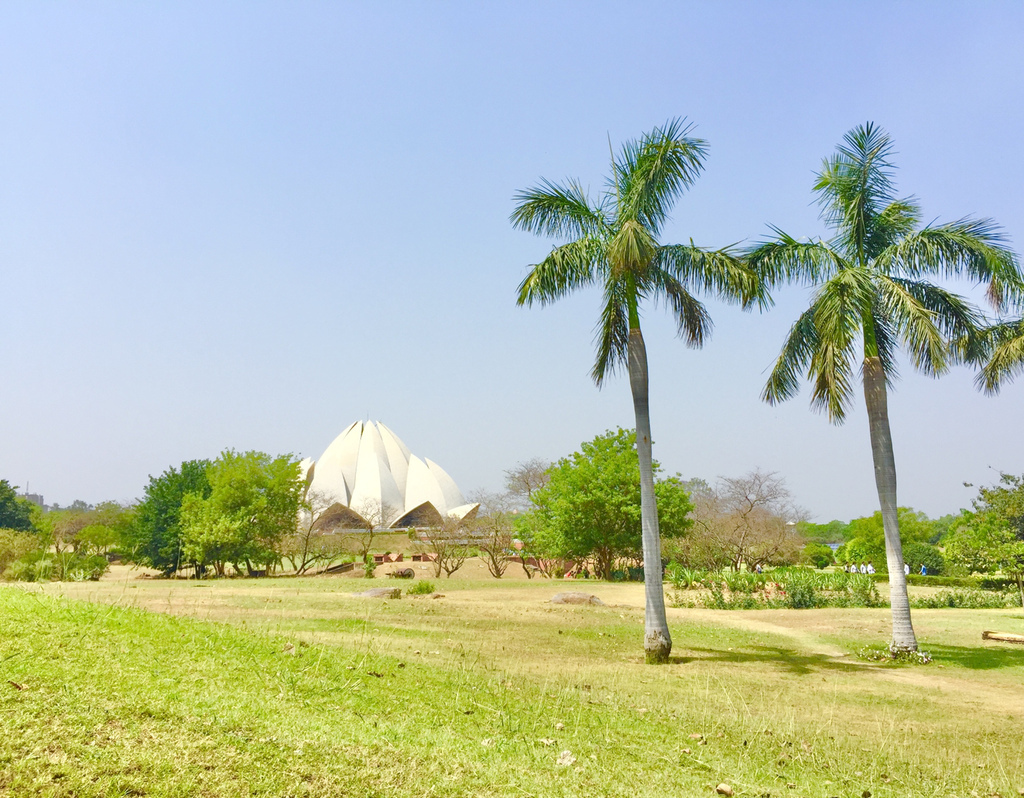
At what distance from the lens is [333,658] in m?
7.18

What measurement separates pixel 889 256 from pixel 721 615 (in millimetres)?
9767

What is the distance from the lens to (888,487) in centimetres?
1202

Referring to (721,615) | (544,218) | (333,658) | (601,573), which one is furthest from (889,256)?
(601,573)

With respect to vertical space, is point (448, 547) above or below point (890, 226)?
below

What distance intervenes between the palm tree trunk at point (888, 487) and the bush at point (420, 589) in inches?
487

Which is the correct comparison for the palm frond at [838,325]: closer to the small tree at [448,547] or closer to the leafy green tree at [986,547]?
the leafy green tree at [986,547]

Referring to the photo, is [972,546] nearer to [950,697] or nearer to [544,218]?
[950,697]

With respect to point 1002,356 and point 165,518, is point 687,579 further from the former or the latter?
point 165,518

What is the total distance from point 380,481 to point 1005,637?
55552 mm

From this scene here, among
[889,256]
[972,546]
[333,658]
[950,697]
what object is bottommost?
[950,697]

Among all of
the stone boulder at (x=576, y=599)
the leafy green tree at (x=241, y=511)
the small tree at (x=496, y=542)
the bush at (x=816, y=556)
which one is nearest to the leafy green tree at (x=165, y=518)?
the leafy green tree at (x=241, y=511)

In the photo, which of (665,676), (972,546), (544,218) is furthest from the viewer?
(972,546)

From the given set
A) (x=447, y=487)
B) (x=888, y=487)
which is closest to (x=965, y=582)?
(x=888, y=487)

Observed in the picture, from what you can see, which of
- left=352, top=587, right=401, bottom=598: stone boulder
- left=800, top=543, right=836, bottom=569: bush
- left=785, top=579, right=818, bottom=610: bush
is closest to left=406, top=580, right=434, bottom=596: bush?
left=352, top=587, right=401, bottom=598: stone boulder
